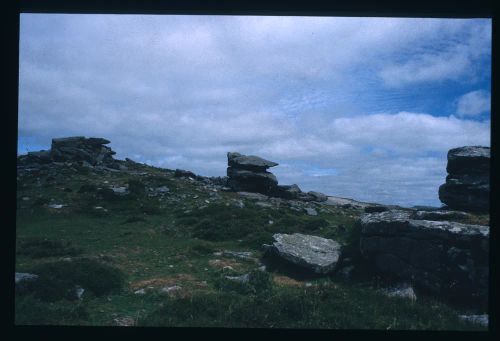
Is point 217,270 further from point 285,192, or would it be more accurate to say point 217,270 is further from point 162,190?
point 285,192

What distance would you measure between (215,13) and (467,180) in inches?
518

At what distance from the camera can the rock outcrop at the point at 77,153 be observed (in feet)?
149

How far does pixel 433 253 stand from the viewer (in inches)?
426

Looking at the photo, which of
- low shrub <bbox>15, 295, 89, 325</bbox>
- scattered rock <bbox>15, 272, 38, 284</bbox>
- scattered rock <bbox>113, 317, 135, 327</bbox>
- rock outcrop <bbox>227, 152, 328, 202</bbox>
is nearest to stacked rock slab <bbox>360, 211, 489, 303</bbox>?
scattered rock <bbox>113, 317, 135, 327</bbox>

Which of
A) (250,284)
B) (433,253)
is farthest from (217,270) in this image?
(433,253)

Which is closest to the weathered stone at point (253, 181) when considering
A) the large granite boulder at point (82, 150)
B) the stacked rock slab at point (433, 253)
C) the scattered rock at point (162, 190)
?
the scattered rock at point (162, 190)

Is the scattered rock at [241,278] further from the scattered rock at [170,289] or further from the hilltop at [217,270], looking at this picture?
the scattered rock at [170,289]

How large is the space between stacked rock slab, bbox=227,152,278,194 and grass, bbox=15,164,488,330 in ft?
63.1

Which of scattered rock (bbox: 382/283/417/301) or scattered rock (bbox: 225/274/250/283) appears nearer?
scattered rock (bbox: 382/283/417/301)

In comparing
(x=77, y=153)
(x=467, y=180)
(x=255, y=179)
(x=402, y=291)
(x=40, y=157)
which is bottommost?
(x=402, y=291)

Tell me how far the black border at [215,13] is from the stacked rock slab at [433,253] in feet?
20.0

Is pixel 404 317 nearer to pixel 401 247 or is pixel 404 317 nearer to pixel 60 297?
pixel 401 247

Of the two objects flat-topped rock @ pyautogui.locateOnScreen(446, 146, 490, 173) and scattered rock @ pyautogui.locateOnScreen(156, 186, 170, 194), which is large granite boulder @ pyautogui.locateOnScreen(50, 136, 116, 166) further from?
flat-topped rock @ pyautogui.locateOnScreen(446, 146, 490, 173)

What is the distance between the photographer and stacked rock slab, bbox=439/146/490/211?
13.6 meters
